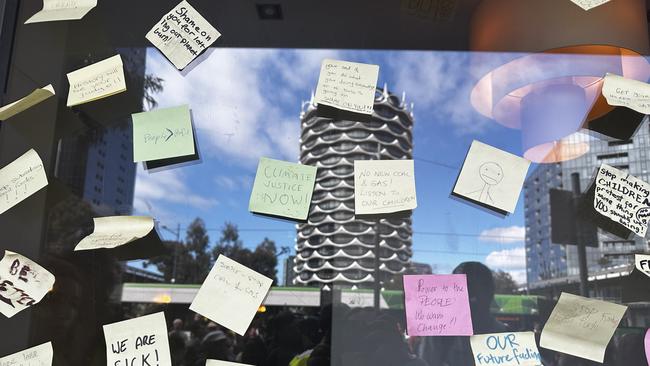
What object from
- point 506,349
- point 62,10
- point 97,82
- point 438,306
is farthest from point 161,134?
point 506,349

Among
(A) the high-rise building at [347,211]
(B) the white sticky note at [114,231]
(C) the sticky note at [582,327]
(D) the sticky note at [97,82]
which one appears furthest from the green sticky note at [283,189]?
(C) the sticky note at [582,327]

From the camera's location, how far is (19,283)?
50.6 inches

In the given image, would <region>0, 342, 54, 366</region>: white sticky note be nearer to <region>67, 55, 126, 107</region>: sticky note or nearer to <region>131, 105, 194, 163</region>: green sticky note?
<region>131, 105, 194, 163</region>: green sticky note

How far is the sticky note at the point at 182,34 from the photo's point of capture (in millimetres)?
1379

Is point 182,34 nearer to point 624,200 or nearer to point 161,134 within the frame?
point 161,134

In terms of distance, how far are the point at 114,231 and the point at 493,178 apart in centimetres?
94

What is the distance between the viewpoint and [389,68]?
4.86 ft

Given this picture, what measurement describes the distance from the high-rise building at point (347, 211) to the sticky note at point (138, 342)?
0.35 metres

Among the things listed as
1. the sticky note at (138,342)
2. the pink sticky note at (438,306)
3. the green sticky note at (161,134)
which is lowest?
the sticky note at (138,342)

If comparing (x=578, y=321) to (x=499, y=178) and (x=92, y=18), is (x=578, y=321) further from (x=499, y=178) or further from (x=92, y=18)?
(x=92, y=18)

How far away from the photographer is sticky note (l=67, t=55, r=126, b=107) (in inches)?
53.9

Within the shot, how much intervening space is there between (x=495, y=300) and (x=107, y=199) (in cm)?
103

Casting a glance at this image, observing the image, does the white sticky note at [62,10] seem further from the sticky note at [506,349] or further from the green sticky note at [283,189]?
the sticky note at [506,349]

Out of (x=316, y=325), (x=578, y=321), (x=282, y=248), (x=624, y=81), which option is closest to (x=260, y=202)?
(x=282, y=248)
